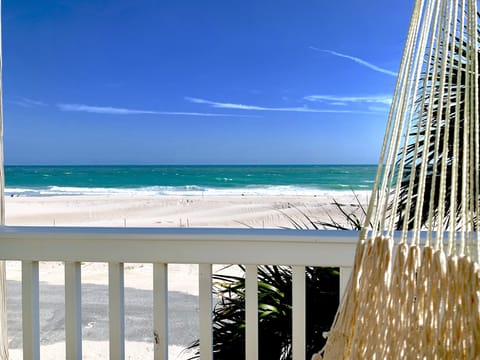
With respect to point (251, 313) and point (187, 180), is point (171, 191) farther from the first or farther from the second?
point (251, 313)

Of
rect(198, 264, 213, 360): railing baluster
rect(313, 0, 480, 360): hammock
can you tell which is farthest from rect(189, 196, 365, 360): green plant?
rect(313, 0, 480, 360): hammock

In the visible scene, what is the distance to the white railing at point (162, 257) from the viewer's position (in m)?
1.02

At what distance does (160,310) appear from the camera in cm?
110

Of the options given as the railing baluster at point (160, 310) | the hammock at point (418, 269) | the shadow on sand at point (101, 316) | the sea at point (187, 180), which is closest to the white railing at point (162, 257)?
the railing baluster at point (160, 310)

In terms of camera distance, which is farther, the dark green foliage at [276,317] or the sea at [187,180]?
the sea at [187,180]

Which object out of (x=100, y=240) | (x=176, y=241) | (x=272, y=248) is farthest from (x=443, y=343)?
(x=100, y=240)

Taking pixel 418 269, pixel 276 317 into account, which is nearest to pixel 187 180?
pixel 276 317

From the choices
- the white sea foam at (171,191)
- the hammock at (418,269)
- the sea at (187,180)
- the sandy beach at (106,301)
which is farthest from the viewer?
the sea at (187,180)

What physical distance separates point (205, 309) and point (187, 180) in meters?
14.1

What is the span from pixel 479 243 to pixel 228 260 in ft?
1.82

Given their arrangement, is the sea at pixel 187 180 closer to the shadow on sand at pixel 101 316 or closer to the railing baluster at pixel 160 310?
the shadow on sand at pixel 101 316

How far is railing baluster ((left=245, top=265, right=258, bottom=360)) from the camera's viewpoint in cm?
108

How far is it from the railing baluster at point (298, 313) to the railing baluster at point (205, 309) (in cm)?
22

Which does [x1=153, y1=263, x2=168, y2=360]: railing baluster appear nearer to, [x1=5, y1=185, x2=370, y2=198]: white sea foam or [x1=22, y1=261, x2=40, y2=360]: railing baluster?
[x1=22, y1=261, x2=40, y2=360]: railing baluster
